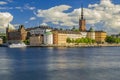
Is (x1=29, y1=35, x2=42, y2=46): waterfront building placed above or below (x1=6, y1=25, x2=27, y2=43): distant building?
below

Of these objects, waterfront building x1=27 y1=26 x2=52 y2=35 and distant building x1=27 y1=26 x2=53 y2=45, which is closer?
distant building x1=27 y1=26 x2=53 y2=45

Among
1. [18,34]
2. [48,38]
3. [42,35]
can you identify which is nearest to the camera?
[48,38]

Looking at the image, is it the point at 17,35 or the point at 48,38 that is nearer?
the point at 48,38

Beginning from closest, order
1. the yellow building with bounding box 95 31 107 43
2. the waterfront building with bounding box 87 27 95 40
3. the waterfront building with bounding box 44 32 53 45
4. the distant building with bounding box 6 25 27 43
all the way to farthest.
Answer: the waterfront building with bounding box 44 32 53 45
the distant building with bounding box 6 25 27 43
the waterfront building with bounding box 87 27 95 40
the yellow building with bounding box 95 31 107 43

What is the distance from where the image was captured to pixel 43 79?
25000 mm

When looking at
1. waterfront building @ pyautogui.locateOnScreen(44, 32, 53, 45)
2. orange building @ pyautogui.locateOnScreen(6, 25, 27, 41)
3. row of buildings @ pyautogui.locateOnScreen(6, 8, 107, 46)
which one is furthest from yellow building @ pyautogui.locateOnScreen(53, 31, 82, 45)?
orange building @ pyautogui.locateOnScreen(6, 25, 27, 41)

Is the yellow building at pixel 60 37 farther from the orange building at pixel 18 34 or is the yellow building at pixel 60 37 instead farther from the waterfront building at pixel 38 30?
the orange building at pixel 18 34

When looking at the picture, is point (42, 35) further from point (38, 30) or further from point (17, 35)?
point (17, 35)

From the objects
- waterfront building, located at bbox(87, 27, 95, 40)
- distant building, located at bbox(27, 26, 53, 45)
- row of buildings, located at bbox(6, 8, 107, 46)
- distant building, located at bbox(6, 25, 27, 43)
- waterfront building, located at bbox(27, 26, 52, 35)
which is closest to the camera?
distant building, located at bbox(27, 26, 53, 45)

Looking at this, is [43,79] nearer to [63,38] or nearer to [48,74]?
[48,74]

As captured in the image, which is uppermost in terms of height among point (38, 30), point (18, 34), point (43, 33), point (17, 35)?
point (38, 30)

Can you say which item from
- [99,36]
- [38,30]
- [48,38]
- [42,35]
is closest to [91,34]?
[99,36]

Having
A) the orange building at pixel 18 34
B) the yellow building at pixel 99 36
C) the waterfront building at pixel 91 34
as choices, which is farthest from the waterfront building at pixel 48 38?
the yellow building at pixel 99 36

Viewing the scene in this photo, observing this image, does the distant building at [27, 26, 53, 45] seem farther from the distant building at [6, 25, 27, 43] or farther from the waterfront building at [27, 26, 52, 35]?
the distant building at [6, 25, 27, 43]
